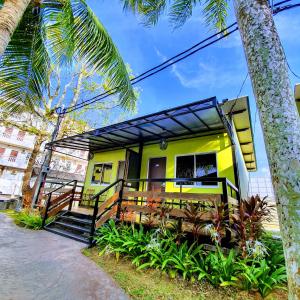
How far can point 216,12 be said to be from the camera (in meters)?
4.65

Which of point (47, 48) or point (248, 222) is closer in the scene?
point (248, 222)

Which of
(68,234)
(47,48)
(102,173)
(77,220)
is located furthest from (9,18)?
(102,173)

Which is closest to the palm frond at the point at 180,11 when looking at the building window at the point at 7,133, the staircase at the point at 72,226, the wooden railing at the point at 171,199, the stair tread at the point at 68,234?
the wooden railing at the point at 171,199

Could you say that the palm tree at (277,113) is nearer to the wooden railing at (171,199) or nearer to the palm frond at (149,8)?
the wooden railing at (171,199)

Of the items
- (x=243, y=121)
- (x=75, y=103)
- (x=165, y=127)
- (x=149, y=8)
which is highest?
(x=75, y=103)

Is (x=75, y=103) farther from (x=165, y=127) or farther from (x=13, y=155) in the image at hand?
(x=13, y=155)

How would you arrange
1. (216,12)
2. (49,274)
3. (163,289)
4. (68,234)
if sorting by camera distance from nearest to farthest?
(163,289)
(49,274)
(216,12)
(68,234)

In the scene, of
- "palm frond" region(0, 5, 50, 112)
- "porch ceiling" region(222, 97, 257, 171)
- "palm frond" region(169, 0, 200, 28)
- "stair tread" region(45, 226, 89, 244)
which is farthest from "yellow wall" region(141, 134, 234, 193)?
"palm frond" region(0, 5, 50, 112)

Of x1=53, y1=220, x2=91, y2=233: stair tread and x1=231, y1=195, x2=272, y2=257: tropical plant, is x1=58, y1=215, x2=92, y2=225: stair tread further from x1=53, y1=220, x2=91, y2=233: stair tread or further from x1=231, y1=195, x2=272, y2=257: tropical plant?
x1=231, y1=195, x2=272, y2=257: tropical plant

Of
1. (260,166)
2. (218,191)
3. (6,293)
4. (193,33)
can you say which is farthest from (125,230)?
(260,166)

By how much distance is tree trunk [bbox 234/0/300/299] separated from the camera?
1416 millimetres

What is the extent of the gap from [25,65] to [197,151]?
5828 millimetres

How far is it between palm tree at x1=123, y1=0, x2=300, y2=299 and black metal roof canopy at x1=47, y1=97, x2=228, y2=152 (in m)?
2.69

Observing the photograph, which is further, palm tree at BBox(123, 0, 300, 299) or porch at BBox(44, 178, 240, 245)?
porch at BBox(44, 178, 240, 245)
